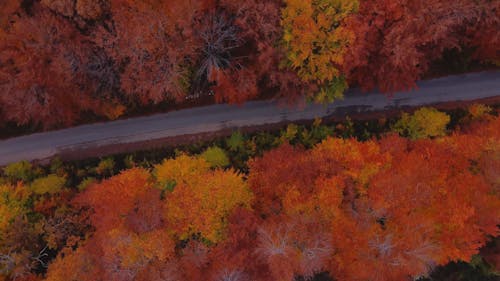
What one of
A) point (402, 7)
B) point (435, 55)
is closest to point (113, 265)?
point (402, 7)

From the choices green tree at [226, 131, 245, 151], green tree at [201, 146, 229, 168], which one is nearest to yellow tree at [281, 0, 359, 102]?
green tree at [226, 131, 245, 151]

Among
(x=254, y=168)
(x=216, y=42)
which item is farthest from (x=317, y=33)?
(x=254, y=168)

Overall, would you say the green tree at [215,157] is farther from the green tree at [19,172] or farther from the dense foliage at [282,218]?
the green tree at [19,172]

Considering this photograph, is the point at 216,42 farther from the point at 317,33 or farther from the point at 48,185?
the point at 48,185

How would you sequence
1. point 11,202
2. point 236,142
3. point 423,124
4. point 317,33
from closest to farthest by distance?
point 317,33
point 11,202
point 423,124
point 236,142

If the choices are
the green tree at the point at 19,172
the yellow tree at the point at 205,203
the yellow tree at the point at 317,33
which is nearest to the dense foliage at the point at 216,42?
the yellow tree at the point at 317,33

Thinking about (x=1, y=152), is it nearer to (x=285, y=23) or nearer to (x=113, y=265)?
(x=113, y=265)

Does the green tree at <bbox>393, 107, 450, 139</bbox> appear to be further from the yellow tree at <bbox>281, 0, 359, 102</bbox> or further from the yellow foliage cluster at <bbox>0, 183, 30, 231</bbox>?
the yellow foliage cluster at <bbox>0, 183, 30, 231</bbox>
